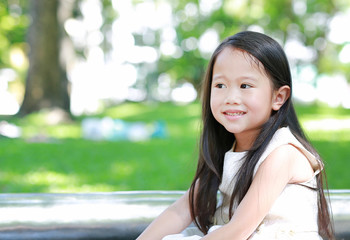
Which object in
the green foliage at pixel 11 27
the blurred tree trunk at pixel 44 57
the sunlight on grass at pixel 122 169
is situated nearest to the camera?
the sunlight on grass at pixel 122 169

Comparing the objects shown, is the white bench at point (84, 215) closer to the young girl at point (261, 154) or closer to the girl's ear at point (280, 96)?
the young girl at point (261, 154)

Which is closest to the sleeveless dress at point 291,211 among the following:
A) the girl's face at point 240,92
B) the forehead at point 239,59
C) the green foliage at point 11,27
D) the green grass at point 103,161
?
the girl's face at point 240,92

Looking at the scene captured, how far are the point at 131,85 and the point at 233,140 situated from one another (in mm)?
35979

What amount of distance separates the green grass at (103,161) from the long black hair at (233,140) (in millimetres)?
1526

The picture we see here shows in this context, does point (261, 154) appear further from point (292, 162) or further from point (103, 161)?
point (103, 161)

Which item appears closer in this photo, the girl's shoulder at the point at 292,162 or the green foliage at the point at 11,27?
the girl's shoulder at the point at 292,162

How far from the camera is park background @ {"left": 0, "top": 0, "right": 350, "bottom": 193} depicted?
575 centimetres

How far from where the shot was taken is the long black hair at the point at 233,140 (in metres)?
1.85

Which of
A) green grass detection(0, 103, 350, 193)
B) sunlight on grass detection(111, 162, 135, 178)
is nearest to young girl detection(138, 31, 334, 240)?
green grass detection(0, 103, 350, 193)

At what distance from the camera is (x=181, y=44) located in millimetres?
33500

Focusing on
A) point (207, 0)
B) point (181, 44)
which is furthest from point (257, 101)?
point (181, 44)

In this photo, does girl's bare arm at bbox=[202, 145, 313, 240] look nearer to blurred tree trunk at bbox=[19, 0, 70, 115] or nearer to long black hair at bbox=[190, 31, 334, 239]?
long black hair at bbox=[190, 31, 334, 239]

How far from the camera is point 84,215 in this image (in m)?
2.31

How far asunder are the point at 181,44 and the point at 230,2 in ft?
51.1
